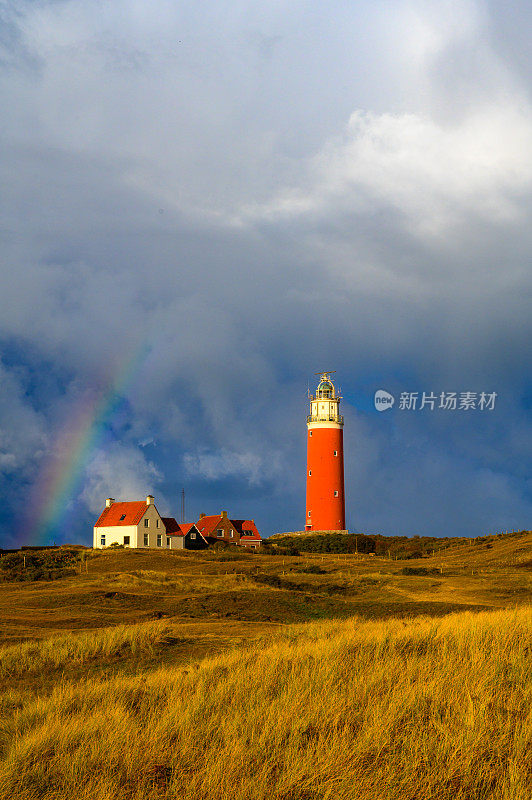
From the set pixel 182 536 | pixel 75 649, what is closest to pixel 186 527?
pixel 182 536

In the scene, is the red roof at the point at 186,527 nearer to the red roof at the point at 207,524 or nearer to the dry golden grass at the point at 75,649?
the red roof at the point at 207,524

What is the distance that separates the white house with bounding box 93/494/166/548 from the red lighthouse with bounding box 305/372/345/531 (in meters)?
15.3

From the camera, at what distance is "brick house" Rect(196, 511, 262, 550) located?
77.6 m

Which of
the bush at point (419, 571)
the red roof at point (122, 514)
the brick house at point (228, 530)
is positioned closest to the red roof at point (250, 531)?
the brick house at point (228, 530)

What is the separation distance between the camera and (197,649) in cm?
1834

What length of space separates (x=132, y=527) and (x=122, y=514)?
8.92 ft

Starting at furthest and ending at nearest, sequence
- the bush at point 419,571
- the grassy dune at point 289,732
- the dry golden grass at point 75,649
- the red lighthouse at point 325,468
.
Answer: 1. the red lighthouse at point 325,468
2. the bush at point 419,571
3. the dry golden grass at point 75,649
4. the grassy dune at point 289,732

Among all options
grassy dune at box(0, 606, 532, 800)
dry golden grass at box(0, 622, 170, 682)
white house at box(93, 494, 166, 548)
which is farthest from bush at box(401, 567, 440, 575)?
grassy dune at box(0, 606, 532, 800)

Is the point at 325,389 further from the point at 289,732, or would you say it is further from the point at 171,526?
the point at 289,732

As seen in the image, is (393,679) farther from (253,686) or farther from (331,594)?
(331,594)

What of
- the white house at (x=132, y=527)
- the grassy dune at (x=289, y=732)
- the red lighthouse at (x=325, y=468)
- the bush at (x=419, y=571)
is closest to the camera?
the grassy dune at (x=289, y=732)

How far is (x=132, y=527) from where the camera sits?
68688 millimetres

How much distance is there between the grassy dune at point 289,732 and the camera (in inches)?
304

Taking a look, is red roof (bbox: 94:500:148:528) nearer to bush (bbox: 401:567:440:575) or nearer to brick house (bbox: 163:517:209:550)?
brick house (bbox: 163:517:209:550)
